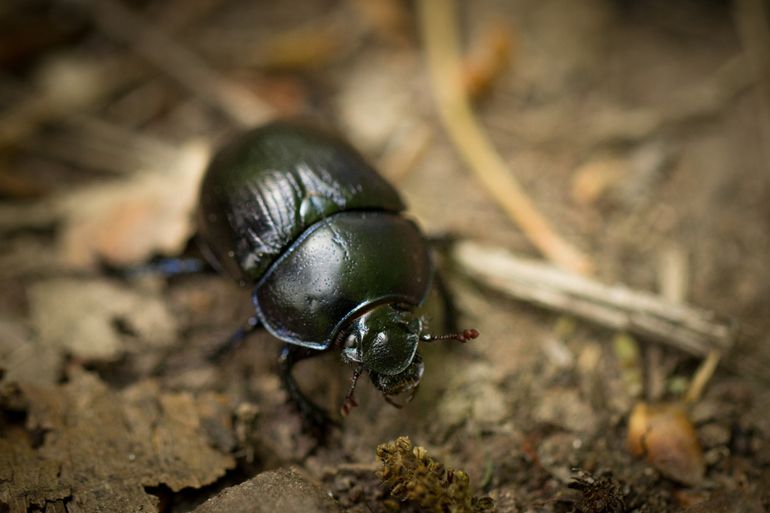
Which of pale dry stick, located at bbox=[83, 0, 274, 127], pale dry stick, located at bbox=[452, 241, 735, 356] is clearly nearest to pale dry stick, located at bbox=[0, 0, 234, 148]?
pale dry stick, located at bbox=[83, 0, 274, 127]

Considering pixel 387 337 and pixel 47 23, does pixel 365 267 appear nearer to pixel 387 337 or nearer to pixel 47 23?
pixel 387 337

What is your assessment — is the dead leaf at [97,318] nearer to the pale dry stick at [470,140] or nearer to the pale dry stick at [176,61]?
the pale dry stick at [176,61]

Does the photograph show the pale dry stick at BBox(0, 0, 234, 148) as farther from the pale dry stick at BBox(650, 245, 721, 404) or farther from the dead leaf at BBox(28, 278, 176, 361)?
the pale dry stick at BBox(650, 245, 721, 404)

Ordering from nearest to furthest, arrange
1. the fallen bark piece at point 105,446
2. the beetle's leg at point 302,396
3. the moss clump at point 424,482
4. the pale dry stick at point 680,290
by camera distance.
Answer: the moss clump at point 424,482 < the fallen bark piece at point 105,446 < the beetle's leg at point 302,396 < the pale dry stick at point 680,290

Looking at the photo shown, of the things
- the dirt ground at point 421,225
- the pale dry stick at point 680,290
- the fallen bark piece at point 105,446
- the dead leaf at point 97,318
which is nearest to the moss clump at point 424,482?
the dirt ground at point 421,225

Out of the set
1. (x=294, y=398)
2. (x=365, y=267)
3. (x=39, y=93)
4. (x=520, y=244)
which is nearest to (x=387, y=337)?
(x=365, y=267)

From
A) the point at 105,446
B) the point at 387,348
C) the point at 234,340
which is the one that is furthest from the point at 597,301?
the point at 105,446
